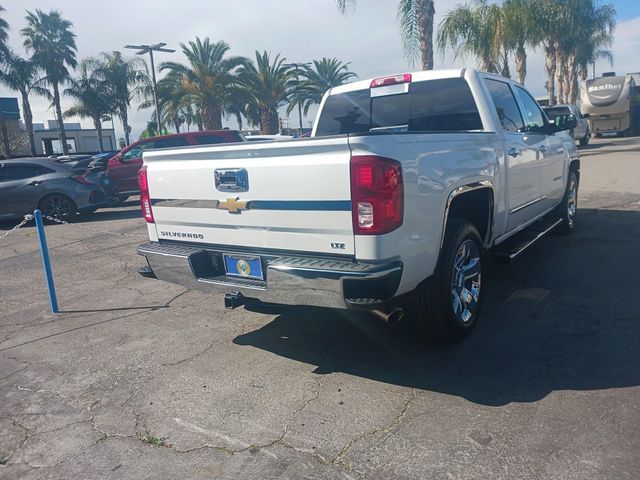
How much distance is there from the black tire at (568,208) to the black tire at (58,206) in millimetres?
9933

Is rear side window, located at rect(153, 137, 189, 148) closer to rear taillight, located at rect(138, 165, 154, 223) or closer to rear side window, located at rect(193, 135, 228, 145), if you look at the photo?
rear side window, located at rect(193, 135, 228, 145)

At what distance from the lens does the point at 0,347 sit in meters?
4.83

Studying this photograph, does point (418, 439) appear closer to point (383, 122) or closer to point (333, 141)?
point (333, 141)

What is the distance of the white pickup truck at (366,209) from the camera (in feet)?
10.7

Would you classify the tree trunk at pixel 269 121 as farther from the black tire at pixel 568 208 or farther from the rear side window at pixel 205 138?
the black tire at pixel 568 208

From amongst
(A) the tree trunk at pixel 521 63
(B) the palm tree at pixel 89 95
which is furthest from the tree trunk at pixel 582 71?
(B) the palm tree at pixel 89 95

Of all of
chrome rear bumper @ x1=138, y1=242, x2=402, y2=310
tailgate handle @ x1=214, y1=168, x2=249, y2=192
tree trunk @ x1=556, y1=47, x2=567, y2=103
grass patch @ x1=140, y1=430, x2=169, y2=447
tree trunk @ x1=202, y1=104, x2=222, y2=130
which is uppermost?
tree trunk @ x1=556, y1=47, x2=567, y2=103

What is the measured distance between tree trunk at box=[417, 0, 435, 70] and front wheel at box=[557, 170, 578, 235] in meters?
9.87

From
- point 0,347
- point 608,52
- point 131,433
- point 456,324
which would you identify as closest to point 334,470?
point 131,433

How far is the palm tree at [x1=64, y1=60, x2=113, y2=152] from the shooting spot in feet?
136

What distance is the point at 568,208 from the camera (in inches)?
298

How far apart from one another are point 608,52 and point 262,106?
33.2 metres

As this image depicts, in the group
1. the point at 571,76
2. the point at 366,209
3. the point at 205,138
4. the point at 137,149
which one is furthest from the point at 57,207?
the point at 571,76

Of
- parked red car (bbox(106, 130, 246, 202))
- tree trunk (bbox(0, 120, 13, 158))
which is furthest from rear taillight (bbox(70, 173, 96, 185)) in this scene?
tree trunk (bbox(0, 120, 13, 158))
